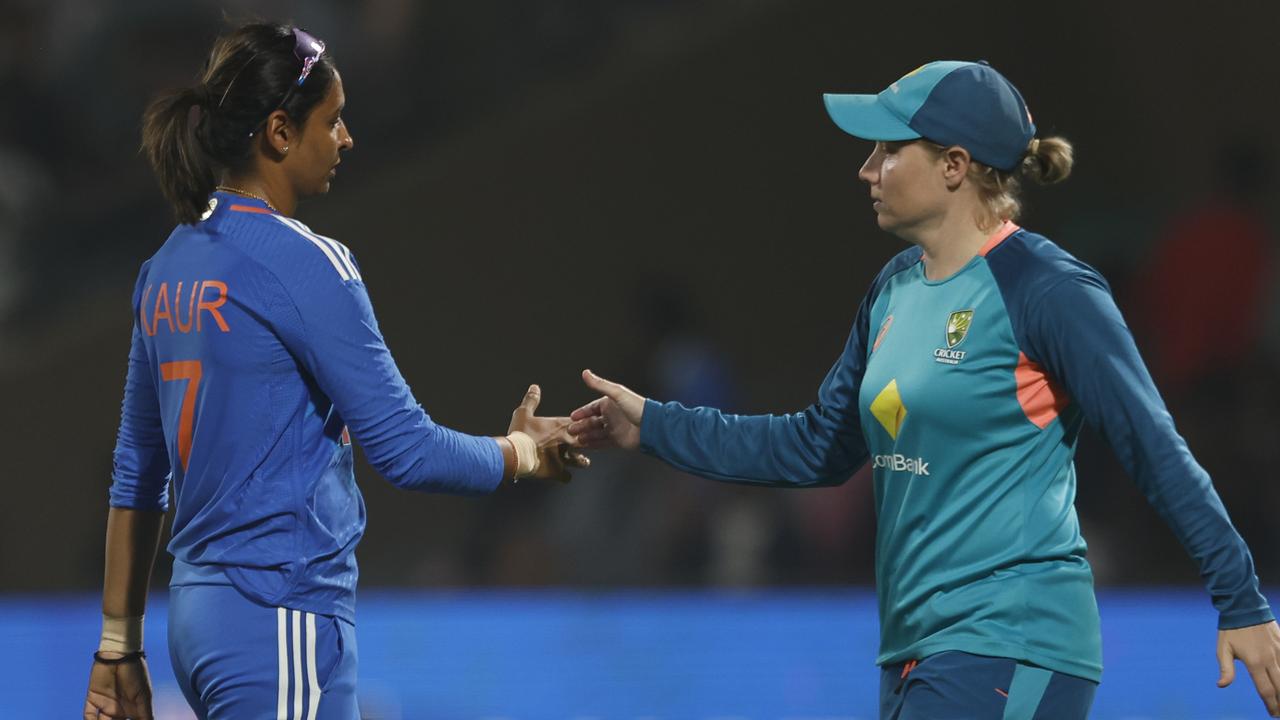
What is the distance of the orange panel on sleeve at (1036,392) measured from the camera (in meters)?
2.77

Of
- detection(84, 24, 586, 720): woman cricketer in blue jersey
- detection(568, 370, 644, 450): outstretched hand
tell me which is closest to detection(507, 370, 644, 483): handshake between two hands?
detection(568, 370, 644, 450): outstretched hand

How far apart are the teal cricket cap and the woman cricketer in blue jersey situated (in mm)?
967

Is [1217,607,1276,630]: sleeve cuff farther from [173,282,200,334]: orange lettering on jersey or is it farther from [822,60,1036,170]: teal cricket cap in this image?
[173,282,200,334]: orange lettering on jersey

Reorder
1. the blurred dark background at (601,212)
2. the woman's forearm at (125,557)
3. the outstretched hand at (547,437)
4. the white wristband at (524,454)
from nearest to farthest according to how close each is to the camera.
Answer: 1. the woman's forearm at (125,557)
2. the white wristband at (524,454)
3. the outstretched hand at (547,437)
4. the blurred dark background at (601,212)

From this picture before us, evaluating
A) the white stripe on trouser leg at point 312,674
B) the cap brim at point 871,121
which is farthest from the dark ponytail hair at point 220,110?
the cap brim at point 871,121

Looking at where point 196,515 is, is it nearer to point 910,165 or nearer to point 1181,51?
point 910,165

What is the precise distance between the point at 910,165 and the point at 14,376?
7.30 m

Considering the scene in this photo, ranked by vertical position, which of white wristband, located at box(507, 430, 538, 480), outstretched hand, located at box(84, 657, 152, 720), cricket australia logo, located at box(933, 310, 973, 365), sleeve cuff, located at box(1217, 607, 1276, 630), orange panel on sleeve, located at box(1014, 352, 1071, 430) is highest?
cricket australia logo, located at box(933, 310, 973, 365)

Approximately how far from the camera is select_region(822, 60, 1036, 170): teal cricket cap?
2896 millimetres

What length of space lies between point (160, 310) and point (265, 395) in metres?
0.23

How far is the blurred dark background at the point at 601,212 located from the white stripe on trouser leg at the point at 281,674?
552cm

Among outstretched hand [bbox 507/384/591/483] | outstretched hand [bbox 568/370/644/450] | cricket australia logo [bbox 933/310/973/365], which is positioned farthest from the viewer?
outstretched hand [bbox 568/370/644/450]

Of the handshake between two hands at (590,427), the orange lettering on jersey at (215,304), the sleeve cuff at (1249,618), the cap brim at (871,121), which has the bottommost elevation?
the sleeve cuff at (1249,618)

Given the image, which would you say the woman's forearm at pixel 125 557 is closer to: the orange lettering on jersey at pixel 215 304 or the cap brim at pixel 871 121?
the orange lettering on jersey at pixel 215 304
